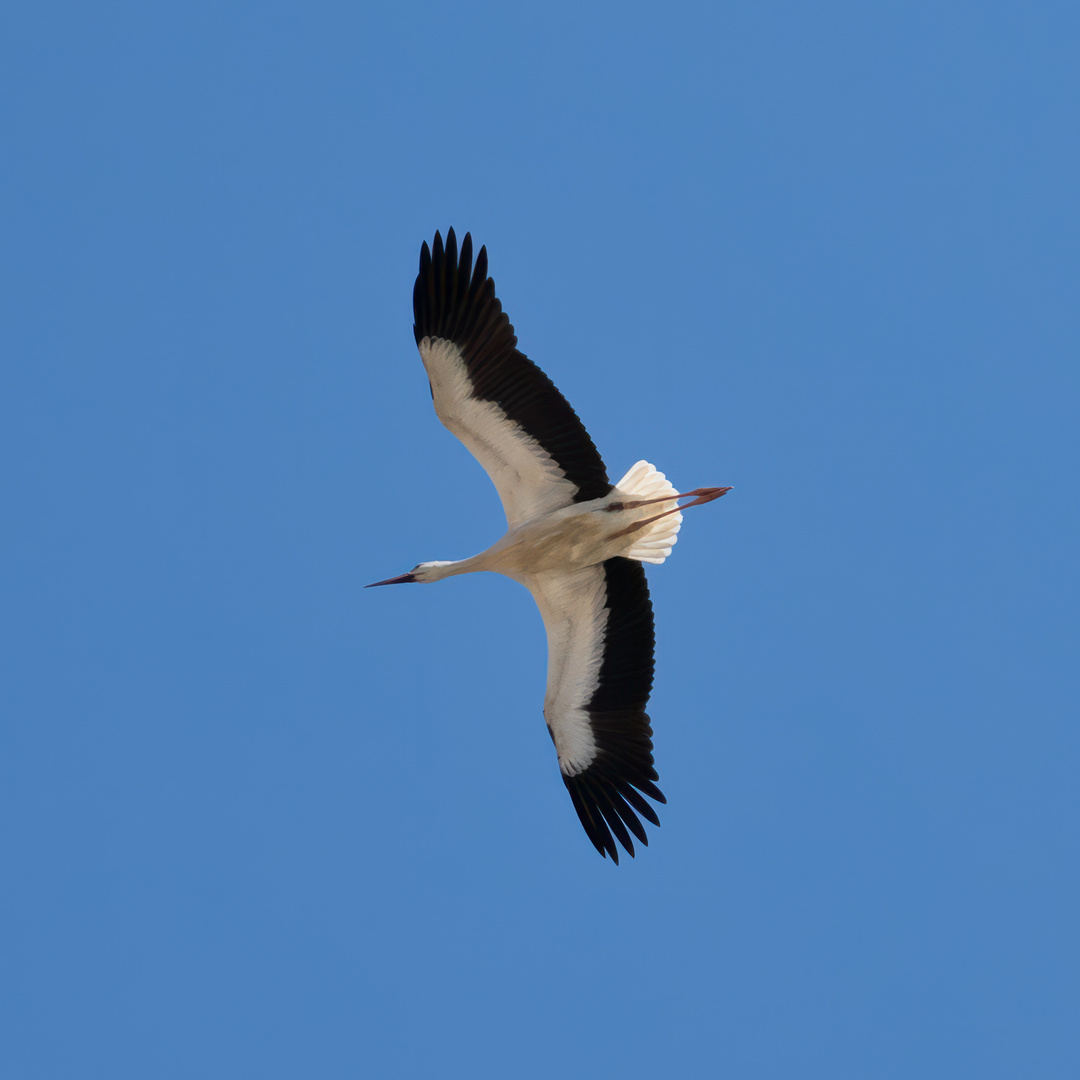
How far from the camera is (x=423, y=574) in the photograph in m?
9.09

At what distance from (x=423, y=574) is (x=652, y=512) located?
5.49 feet

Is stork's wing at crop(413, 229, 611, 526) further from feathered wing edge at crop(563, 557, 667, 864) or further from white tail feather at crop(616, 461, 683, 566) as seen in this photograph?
feathered wing edge at crop(563, 557, 667, 864)

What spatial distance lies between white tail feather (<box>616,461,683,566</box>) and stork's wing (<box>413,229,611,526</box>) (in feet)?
1.18

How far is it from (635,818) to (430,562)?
2.23 metres

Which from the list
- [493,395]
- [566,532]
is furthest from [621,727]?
[493,395]

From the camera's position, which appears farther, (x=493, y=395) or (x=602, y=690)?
(x=602, y=690)

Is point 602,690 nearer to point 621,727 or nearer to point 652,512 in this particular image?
point 621,727

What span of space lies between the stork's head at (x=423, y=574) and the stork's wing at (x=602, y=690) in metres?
0.64

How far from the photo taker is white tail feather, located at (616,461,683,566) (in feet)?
28.6

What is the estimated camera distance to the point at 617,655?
8938mm

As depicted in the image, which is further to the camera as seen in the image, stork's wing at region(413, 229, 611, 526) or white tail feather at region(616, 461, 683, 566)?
white tail feather at region(616, 461, 683, 566)

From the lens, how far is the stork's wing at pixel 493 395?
7.88 m

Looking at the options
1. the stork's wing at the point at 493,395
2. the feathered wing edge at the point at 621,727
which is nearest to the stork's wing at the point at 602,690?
the feathered wing edge at the point at 621,727

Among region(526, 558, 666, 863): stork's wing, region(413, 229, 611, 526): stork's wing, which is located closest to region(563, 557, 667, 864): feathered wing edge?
region(526, 558, 666, 863): stork's wing
